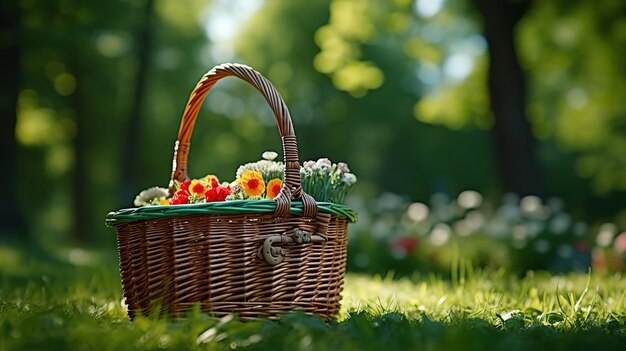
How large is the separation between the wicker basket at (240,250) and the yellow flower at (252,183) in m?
0.22

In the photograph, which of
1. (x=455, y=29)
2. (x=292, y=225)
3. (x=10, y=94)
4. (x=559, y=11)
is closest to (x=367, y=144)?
(x=455, y=29)

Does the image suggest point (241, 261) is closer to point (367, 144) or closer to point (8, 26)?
point (8, 26)

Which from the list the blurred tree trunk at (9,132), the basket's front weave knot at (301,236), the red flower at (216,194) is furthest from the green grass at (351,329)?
the blurred tree trunk at (9,132)

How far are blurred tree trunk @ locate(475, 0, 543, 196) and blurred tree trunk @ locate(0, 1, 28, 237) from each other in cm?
596

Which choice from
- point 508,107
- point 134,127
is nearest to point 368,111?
point 134,127

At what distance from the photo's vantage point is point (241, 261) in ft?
8.32

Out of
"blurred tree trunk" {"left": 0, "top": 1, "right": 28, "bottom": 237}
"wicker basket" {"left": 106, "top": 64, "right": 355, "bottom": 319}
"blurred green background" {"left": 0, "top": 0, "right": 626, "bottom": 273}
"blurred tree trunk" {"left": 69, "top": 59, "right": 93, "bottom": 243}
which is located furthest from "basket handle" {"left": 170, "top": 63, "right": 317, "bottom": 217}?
"blurred tree trunk" {"left": 69, "top": 59, "right": 93, "bottom": 243}

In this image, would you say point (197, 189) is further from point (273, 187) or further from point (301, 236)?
point (301, 236)

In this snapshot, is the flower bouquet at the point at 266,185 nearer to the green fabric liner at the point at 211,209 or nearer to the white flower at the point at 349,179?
the white flower at the point at 349,179

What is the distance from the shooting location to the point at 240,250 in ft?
8.30

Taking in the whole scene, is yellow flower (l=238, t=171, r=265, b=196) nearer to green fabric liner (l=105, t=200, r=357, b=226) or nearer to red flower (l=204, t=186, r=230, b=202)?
red flower (l=204, t=186, r=230, b=202)

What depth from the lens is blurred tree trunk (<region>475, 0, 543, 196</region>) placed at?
8664 millimetres

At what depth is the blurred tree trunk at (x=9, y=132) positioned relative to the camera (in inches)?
371

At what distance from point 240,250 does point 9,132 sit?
320 inches
